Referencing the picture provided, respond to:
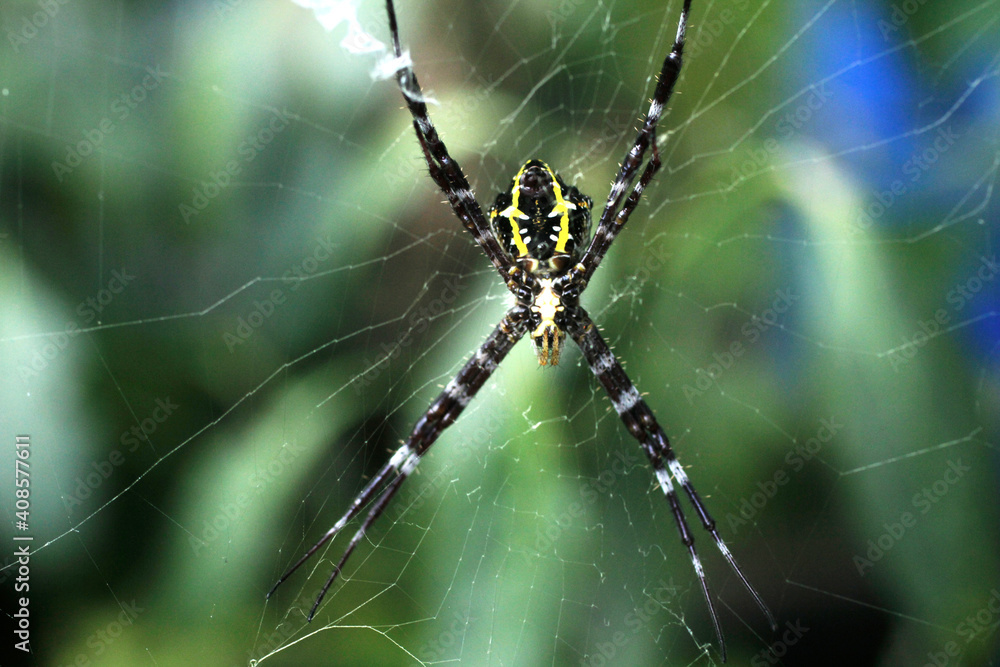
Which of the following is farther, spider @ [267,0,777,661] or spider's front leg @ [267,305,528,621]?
spider @ [267,0,777,661]

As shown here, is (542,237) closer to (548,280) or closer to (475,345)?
(548,280)

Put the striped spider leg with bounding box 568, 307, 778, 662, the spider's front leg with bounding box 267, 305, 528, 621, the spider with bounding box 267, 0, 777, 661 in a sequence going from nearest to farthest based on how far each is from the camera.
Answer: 1. the spider's front leg with bounding box 267, 305, 528, 621
2. the spider with bounding box 267, 0, 777, 661
3. the striped spider leg with bounding box 568, 307, 778, 662

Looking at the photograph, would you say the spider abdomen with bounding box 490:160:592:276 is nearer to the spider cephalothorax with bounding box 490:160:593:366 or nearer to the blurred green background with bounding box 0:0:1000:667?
the spider cephalothorax with bounding box 490:160:593:366

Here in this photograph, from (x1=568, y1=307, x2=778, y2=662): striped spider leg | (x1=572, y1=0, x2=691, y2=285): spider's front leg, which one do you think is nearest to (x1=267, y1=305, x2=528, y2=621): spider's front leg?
(x1=568, y1=307, x2=778, y2=662): striped spider leg

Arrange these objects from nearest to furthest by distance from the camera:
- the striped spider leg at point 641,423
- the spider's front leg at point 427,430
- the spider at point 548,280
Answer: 1. the spider's front leg at point 427,430
2. the spider at point 548,280
3. the striped spider leg at point 641,423

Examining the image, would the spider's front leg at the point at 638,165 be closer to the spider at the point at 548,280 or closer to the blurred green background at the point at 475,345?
the spider at the point at 548,280

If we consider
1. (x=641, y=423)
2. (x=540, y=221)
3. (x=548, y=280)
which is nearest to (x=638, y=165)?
(x=540, y=221)

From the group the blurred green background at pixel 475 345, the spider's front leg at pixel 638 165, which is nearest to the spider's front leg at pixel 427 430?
the blurred green background at pixel 475 345

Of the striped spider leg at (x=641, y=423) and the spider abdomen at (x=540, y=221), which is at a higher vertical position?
the spider abdomen at (x=540, y=221)
